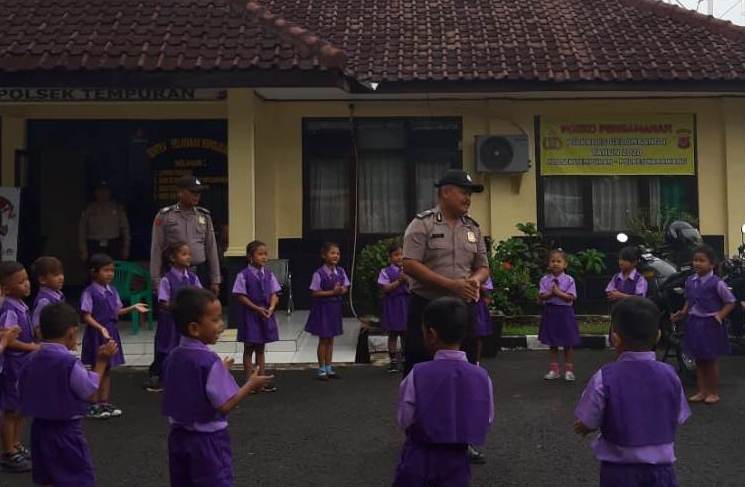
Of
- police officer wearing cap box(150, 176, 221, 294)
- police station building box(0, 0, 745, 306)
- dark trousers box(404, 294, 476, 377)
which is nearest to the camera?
dark trousers box(404, 294, 476, 377)

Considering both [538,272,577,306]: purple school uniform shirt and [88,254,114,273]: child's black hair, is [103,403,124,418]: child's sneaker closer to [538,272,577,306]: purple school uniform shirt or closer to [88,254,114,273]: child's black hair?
[88,254,114,273]: child's black hair

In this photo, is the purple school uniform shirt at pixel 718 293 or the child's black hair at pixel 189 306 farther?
the purple school uniform shirt at pixel 718 293

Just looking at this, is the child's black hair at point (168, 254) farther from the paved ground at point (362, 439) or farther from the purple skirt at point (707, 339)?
the purple skirt at point (707, 339)

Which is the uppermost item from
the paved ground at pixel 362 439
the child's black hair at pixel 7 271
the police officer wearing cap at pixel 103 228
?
the police officer wearing cap at pixel 103 228

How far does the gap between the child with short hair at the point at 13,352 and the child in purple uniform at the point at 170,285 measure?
65.8 inches

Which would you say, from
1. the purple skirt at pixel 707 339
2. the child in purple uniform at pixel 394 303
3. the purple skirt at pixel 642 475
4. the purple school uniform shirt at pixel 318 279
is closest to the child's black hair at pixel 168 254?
the purple school uniform shirt at pixel 318 279

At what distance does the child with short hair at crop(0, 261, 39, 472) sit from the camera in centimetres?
527

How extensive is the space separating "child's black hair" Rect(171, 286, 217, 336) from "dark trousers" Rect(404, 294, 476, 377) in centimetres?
159

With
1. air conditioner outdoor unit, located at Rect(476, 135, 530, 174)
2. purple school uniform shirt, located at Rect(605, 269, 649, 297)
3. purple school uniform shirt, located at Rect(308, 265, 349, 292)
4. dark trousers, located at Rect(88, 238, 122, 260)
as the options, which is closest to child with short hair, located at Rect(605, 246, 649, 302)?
purple school uniform shirt, located at Rect(605, 269, 649, 297)

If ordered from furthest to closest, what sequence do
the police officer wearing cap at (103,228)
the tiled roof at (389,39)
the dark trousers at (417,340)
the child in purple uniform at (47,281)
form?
the police officer wearing cap at (103,228) < the tiled roof at (389,39) < the child in purple uniform at (47,281) < the dark trousers at (417,340)

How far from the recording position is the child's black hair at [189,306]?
375 centimetres

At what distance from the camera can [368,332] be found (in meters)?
9.56

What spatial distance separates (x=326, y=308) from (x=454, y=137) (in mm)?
5120

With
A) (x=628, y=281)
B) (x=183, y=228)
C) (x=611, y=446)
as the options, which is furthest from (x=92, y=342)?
(x=628, y=281)
